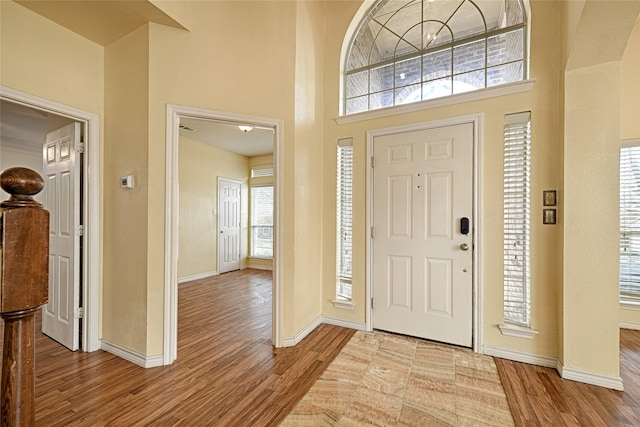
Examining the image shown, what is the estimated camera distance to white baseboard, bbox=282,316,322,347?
2598 mm

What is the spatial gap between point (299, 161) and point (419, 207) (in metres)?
1.28

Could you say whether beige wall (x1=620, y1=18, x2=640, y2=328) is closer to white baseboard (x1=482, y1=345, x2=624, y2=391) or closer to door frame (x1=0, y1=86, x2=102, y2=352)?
white baseboard (x1=482, y1=345, x2=624, y2=391)

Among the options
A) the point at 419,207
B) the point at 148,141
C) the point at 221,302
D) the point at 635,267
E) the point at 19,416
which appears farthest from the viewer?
the point at 221,302

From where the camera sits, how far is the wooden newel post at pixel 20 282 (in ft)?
1.91

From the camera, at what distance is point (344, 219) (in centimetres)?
311

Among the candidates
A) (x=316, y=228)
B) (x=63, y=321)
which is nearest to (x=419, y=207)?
(x=316, y=228)

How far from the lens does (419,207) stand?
271 centimetres

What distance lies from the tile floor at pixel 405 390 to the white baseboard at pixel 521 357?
0.36 feet

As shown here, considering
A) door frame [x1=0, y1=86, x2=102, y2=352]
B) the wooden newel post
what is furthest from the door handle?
door frame [x1=0, y1=86, x2=102, y2=352]

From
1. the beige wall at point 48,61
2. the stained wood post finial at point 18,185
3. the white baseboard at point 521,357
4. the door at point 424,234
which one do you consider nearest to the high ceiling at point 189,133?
A: the beige wall at point 48,61

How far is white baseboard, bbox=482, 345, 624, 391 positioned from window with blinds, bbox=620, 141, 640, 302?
162 centimetres

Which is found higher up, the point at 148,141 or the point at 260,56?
the point at 260,56

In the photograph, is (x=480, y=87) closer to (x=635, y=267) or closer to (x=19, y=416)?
(x=635, y=267)

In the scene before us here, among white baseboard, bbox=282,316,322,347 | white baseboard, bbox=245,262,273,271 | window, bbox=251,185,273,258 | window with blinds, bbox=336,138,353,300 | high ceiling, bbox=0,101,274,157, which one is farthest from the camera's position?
window, bbox=251,185,273,258
